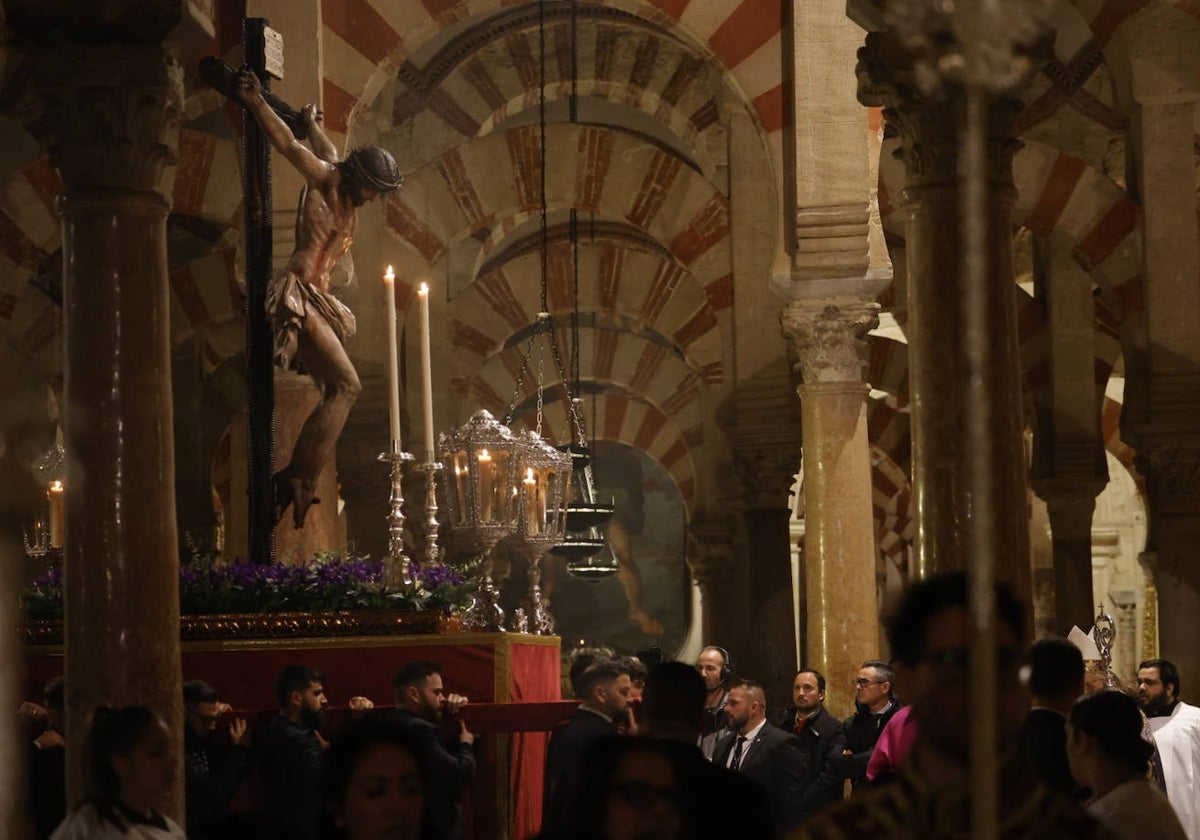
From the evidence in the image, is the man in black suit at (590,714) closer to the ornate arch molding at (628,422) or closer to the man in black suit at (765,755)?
the man in black suit at (765,755)

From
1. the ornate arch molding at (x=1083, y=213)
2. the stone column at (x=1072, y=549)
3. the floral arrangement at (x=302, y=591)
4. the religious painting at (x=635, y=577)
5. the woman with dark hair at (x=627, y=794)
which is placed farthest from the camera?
the religious painting at (x=635, y=577)

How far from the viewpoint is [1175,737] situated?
7.07 meters

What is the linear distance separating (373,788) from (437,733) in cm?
256

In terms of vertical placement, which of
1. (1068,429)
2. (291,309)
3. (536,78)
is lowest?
(291,309)

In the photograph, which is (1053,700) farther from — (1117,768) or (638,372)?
(638,372)

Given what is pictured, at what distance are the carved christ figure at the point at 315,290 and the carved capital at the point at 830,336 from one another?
4004 mm

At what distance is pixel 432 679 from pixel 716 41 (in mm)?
5324

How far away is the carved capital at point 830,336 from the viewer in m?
10.2

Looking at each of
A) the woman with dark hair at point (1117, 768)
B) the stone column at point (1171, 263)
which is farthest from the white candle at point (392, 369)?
the stone column at point (1171, 263)

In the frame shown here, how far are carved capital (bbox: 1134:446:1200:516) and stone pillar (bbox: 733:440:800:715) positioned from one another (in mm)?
2663

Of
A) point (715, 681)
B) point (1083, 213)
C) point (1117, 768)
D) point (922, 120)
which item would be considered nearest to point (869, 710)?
point (715, 681)

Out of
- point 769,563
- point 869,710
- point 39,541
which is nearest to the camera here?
point 869,710

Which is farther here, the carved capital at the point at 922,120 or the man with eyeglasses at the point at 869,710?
the man with eyeglasses at the point at 869,710

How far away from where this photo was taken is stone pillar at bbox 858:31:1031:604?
243 inches
